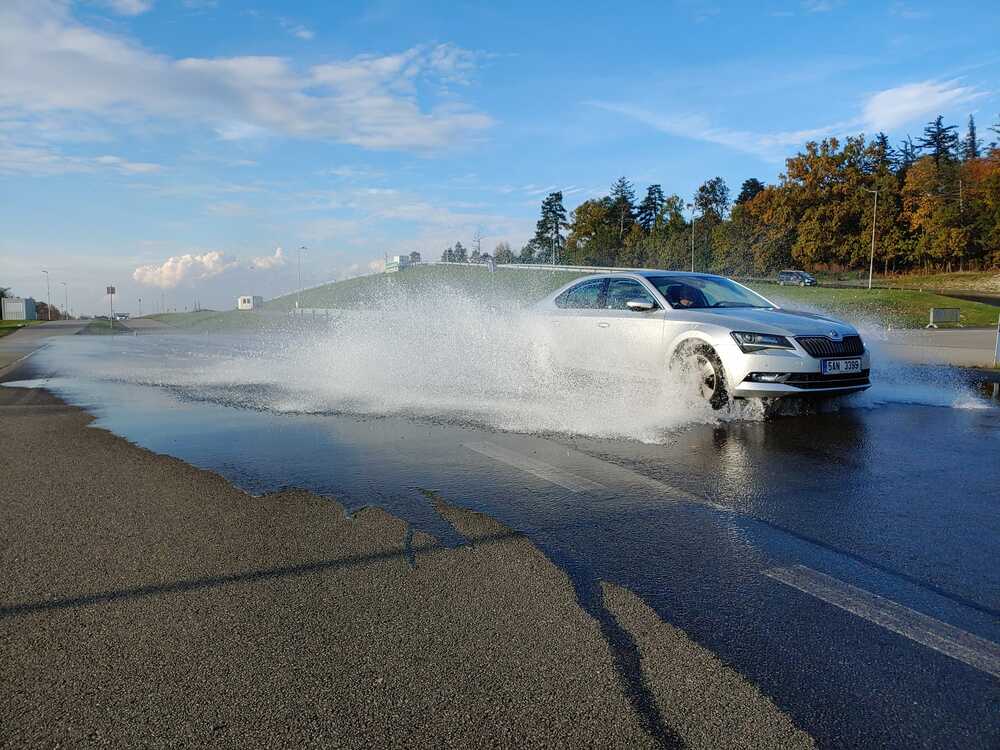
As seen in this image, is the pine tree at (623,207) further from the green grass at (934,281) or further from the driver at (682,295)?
the driver at (682,295)

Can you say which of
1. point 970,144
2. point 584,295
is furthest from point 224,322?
point 970,144

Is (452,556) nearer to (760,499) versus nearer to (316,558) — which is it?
(316,558)

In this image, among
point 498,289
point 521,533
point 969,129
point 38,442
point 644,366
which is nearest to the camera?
point 521,533

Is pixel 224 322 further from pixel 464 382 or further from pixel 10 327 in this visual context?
pixel 464 382

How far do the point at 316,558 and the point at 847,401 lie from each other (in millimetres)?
7413

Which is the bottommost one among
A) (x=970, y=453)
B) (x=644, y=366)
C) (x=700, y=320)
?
(x=970, y=453)

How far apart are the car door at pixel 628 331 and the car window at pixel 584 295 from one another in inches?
6.1

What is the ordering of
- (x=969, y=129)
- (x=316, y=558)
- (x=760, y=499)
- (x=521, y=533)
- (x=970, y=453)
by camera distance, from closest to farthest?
1. (x=316, y=558)
2. (x=521, y=533)
3. (x=760, y=499)
4. (x=970, y=453)
5. (x=969, y=129)

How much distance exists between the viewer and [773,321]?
7.80 metres

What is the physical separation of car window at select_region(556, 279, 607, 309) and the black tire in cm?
169

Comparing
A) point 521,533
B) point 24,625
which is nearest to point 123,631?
point 24,625

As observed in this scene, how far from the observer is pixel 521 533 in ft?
13.3

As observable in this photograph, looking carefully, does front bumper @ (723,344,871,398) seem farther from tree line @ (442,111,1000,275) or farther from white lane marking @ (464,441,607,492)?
tree line @ (442,111,1000,275)

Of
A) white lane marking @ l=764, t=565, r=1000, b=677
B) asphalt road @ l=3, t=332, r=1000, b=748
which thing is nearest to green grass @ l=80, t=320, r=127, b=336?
asphalt road @ l=3, t=332, r=1000, b=748
